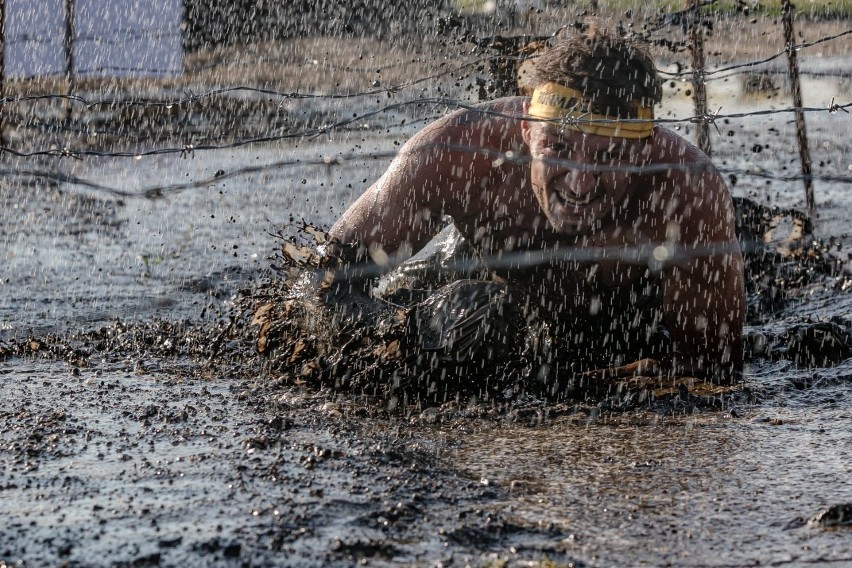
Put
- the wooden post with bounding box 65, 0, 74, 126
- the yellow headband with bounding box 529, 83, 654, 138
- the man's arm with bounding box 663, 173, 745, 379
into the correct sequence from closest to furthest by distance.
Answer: the yellow headband with bounding box 529, 83, 654, 138 < the man's arm with bounding box 663, 173, 745, 379 < the wooden post with bounding box 65, 0, 74, 126

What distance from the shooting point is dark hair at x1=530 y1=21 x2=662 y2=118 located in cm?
441

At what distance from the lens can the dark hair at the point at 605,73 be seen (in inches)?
173

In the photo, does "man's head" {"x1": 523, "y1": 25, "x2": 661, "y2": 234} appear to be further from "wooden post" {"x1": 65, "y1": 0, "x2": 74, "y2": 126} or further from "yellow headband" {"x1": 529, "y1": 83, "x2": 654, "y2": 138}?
"wooden post" {"x1": 65, "y1": 0, "x2": 74, "y2": 126}

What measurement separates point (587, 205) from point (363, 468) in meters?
1.43

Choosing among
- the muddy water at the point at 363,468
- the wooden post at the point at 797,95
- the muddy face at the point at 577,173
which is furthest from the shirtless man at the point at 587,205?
the wooden post at the point at 797,95

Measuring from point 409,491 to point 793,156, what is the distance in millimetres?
8378

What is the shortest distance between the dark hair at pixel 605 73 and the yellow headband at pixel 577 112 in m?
0.02

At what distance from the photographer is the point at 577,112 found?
440 cm

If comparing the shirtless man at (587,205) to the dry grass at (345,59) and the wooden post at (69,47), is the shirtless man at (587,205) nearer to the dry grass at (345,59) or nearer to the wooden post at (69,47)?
the wooden post at (69,47)

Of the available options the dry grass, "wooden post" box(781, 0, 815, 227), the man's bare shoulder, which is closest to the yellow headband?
the man's bare shoulder

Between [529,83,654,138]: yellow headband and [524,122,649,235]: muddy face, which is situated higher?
[529,83,654,138]: yellow headband

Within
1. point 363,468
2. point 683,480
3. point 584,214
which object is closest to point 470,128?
point 584,214

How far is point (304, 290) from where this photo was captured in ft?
15.8

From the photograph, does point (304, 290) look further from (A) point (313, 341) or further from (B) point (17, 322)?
(B) point (17, 322)
